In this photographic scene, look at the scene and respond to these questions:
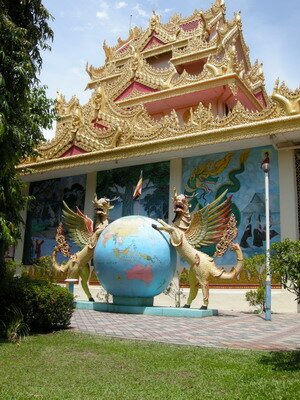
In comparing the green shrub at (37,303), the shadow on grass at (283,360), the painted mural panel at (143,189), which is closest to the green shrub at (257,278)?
the painted mural panel at (143,189)

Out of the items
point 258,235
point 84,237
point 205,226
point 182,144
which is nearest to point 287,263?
point 205,226

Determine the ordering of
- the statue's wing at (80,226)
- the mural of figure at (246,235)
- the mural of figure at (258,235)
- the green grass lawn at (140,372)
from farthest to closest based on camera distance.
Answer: the mural of figure at (246,235)
the mural of figure at (258,235)
the statue's wing at (80,226)
the green grass lawn at (140,372)

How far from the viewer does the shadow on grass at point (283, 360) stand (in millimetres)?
4601

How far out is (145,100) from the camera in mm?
20875

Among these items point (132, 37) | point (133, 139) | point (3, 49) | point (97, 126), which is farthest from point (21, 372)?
point (132, 37)

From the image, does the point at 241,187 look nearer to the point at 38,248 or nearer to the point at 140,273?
the point at 140,273

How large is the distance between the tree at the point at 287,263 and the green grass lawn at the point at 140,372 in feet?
3.00

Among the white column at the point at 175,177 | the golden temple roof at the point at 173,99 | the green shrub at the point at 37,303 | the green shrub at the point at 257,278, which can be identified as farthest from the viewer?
the white column at the point at 175,177

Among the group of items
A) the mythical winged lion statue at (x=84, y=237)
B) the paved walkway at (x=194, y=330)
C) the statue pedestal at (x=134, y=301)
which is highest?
the mythical winged lion statue at (x=84, y=237)

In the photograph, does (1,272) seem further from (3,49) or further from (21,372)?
(3,49)

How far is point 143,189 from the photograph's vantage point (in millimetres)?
17469

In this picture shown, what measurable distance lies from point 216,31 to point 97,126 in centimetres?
801

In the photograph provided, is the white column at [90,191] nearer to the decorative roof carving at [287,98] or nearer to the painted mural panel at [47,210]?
the painted mural panel at [47,210]

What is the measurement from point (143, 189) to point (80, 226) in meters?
4.62
